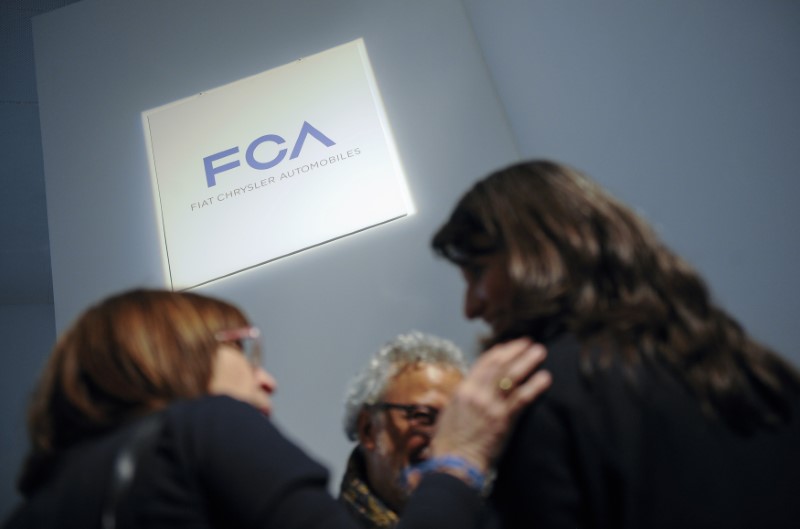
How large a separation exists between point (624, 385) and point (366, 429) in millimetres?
1241

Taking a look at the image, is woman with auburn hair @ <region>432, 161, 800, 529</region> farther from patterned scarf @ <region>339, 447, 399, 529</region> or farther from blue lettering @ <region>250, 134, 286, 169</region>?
blue lettering @ <region>250, 134, 286, 169</region>

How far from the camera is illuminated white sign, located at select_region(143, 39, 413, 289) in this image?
8.43ft

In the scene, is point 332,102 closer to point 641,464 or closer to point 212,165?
point 212,165

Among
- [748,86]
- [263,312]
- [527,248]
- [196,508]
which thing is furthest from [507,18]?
[196,508]

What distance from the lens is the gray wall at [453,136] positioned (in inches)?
87.7

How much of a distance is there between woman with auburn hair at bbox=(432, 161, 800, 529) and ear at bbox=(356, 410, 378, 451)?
3.18 feet

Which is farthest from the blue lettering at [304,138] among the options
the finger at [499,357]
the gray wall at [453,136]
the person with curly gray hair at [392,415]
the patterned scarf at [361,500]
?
the finger at [499,357]

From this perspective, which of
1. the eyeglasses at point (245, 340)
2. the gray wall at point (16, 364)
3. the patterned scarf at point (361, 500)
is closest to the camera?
the eyeglasses at point (245, 340)

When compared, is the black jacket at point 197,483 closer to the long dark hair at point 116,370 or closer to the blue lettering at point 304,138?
the long dark hair at point 116,370

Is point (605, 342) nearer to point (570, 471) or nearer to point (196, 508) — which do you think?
point (570, 471)

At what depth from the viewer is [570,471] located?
0.89 metres

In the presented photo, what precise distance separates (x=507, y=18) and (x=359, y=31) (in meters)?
0.60

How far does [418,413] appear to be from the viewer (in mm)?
1960

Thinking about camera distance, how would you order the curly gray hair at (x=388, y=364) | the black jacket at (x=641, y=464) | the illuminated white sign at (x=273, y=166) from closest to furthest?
the black jacket at (x=641, y=464) → the curly gray hair at (x=388, y=364) → the illuminated white sign at (x=273, y=166)
